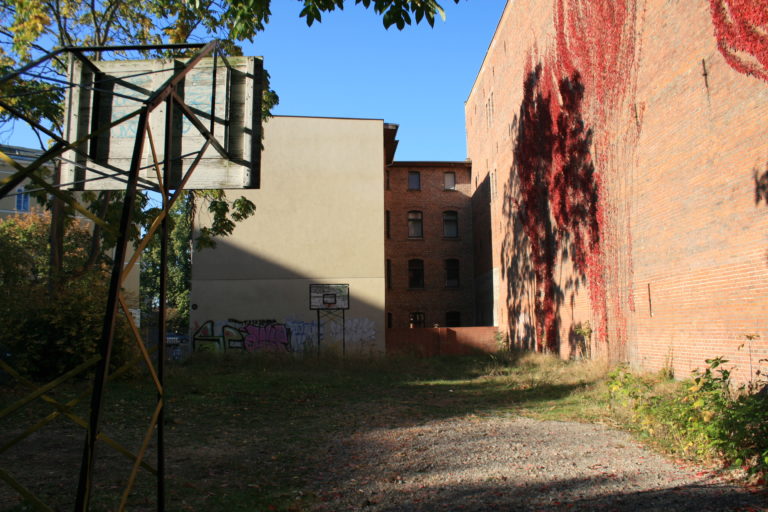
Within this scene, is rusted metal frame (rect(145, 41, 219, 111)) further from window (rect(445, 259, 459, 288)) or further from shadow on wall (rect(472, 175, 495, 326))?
window (rect(445, 259, 459, 288))

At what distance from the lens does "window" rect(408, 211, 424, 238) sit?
1447 inches

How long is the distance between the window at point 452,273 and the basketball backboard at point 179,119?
3064 cm

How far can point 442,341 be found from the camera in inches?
1052

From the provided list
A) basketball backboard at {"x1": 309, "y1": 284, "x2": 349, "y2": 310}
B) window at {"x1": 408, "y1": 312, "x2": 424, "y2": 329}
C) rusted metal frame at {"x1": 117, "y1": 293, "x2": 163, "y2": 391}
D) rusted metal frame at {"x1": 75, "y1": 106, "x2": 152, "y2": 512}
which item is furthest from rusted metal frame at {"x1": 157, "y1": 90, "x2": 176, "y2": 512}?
window at {"x1": 408, "y1": 312, "x2": 424, "y2": 329}

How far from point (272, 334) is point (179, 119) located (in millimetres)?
19289

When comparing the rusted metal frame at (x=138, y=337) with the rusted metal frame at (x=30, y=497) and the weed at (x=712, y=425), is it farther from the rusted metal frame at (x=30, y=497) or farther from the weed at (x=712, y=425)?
the weed at (x=712, y=425)

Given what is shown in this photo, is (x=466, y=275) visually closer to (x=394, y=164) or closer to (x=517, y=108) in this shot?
(x=394, y=164)

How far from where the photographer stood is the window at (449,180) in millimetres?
37219

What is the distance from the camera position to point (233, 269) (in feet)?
82.4

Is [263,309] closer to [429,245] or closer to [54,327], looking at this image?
[54,327]

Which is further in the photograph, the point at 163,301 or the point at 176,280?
the point at 176,280

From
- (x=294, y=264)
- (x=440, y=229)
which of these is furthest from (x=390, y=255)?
(x=294, y=264)

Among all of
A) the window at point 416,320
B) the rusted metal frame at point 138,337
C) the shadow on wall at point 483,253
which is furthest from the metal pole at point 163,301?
the window at point 416,320

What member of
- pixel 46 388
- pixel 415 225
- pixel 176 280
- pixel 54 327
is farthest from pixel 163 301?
pixel 176 280
